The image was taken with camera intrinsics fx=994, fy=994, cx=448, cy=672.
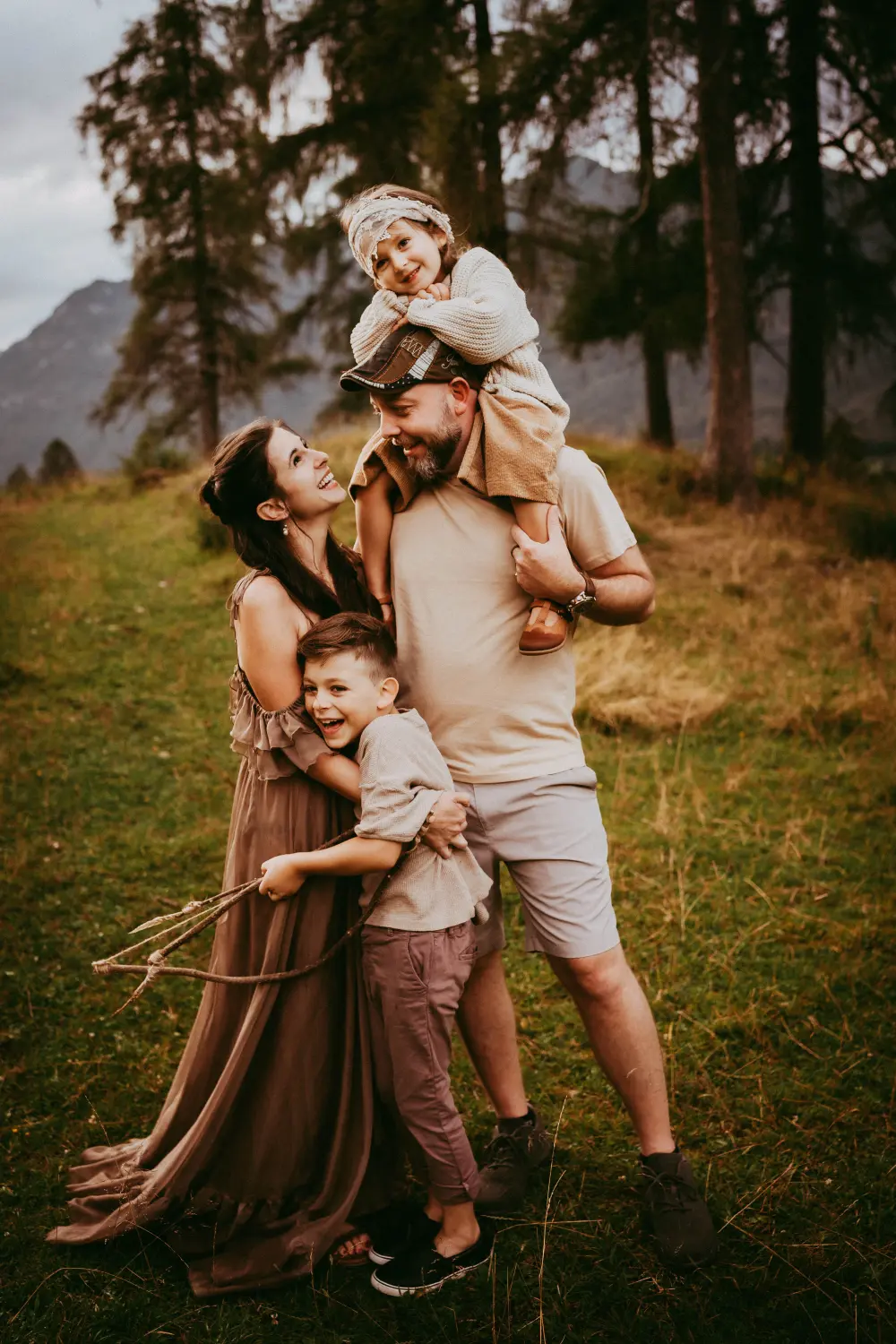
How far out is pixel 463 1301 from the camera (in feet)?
8.30

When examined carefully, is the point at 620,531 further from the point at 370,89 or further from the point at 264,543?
the point at 370,89

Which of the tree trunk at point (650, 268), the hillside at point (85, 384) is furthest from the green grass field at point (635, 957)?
the hillside at point (85, 384)

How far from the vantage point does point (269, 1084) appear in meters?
2.62

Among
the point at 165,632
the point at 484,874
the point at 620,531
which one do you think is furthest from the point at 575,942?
the point at 165,632

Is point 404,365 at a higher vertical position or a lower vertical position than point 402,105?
lower

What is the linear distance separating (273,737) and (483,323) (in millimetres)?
1122

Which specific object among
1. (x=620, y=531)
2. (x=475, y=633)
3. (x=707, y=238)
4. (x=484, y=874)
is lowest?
(x=484, y=874)

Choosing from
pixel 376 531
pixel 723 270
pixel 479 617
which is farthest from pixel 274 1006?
pixel 723 270

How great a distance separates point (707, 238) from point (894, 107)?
255 cm

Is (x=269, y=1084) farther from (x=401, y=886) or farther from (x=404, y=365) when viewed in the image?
(x=404, y=365)

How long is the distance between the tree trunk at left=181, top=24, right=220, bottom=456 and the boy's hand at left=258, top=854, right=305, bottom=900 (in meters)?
17.0

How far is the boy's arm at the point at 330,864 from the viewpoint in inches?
92.1

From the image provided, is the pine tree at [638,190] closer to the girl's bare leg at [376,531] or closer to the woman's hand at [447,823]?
the girl's bare leg at [376,531]

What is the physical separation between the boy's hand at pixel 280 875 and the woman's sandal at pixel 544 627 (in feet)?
2.56
